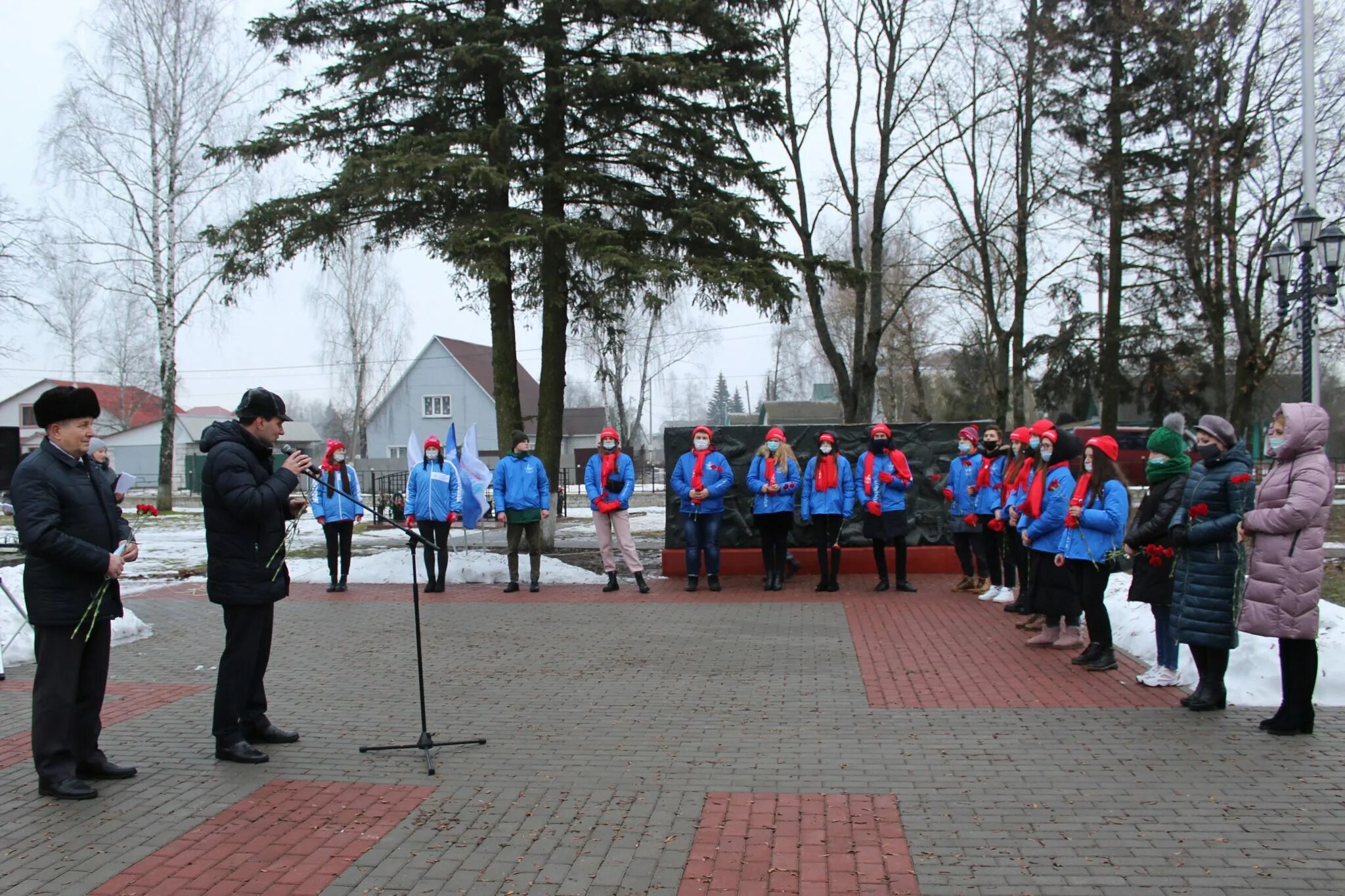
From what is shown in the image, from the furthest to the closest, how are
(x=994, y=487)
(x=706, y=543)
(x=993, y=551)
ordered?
1. (x=706, y=543)
2. (x=993, y=551)
3. (x=994, y=487)

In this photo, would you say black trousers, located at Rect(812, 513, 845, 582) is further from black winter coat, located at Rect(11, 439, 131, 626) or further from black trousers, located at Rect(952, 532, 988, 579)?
black winter coat, located at Rect(11, 439, 131, 626)

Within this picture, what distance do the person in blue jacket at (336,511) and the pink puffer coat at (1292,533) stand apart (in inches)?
390

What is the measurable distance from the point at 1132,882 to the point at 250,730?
4.70 m

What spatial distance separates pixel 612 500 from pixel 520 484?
1174 millimetres

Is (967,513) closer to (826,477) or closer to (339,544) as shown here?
(826,477)

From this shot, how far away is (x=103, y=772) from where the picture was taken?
5.30 m

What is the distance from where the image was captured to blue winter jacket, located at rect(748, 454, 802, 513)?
40.5ft

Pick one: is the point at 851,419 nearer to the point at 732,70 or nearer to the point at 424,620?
the point at 732,70

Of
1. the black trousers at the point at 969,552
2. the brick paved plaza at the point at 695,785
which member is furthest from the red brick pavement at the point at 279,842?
the black trousers at the point at 969,552

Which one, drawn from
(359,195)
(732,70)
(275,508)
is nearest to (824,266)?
(732,70)

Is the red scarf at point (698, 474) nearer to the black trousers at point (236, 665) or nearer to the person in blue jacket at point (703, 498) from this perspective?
the person in blue jacket at point (703, 498)

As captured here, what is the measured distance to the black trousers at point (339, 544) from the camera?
13.0 m

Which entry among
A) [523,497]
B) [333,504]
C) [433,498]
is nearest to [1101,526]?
[523,497]

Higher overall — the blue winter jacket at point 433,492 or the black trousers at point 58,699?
the blue winter jacket at point 433,492
